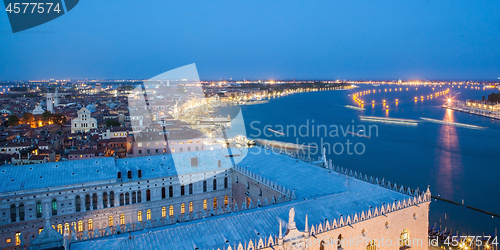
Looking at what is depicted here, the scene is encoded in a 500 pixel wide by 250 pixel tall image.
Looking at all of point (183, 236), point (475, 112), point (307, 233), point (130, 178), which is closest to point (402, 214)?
point (307, 233)

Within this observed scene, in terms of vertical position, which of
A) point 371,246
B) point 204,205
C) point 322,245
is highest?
point 322,245

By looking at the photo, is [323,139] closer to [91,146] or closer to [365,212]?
[91,146]

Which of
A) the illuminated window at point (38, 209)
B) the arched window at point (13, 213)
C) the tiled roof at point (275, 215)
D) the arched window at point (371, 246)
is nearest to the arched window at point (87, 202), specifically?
the illuminated window at point (38, 209)

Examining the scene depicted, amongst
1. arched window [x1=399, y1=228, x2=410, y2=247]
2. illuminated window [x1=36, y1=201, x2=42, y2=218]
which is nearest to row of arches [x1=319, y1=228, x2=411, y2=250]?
arched window [x1=399, y1=228, x2=410, y2=247]

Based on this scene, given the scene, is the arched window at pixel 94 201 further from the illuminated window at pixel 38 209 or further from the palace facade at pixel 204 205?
the illuminated window at pixel 38 209

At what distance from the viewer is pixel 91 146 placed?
87.5 ft

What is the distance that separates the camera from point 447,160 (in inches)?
1204

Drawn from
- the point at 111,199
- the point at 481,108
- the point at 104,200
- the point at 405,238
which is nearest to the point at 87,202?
the point at 104,200

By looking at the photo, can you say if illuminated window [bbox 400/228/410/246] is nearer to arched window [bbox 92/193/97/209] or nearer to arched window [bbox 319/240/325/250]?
arched window [bbox 319/240/325/250]

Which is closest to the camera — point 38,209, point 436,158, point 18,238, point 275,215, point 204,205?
point 275,215

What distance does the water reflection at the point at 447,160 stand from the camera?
23.3 meters

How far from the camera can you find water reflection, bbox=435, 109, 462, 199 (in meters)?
23.3

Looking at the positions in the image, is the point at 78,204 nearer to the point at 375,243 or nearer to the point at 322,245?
the point at 322,245

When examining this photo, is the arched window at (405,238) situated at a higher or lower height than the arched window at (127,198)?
lower
